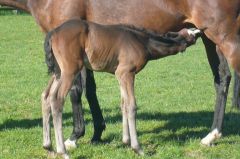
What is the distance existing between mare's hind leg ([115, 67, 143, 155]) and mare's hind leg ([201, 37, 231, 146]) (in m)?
1.48

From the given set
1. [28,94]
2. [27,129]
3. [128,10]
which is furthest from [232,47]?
[28,94]

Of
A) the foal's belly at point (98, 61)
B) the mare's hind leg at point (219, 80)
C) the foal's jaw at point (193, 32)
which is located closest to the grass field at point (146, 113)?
the mare's hind leg at point (219, 80)

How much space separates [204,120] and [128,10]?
263 cm

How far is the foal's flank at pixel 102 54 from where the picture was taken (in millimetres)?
5715

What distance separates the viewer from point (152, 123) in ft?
26.3

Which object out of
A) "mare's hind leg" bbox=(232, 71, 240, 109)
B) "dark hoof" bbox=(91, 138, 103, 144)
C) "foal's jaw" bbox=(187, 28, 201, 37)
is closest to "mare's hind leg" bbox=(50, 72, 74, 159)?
"dark hoof" bbox=(91, 138, 103, 144)

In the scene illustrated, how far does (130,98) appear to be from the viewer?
19.4 feet

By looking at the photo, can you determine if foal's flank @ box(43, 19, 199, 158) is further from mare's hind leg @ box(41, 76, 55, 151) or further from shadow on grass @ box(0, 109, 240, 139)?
shadow on grass @ box(0, 109, 240, 139)

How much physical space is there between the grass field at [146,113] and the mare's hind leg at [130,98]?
163 mm

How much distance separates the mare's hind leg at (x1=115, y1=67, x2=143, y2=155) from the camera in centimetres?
588

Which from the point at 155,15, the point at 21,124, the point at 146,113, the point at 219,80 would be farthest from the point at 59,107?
the point at 146,113

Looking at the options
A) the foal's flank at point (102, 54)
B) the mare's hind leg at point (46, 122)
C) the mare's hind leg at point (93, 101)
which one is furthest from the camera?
the mare's hind leg at point (93, 101)

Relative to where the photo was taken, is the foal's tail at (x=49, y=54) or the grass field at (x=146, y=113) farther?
the grass field at (x=146, y=113)

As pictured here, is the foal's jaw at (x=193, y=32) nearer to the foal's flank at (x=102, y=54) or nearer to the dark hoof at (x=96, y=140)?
the foal's flank at (x=102, y=54)
